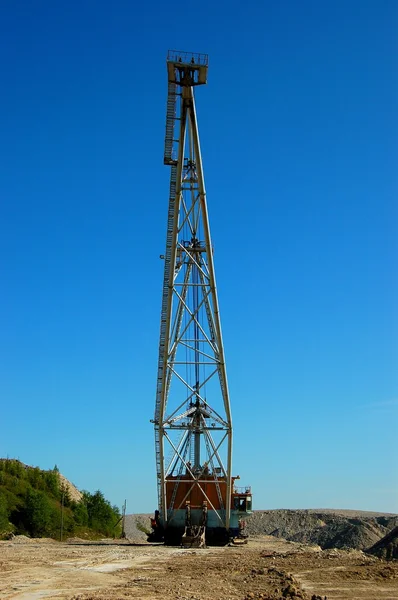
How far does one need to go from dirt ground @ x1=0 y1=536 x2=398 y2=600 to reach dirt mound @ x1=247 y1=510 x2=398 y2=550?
38680 millimetres

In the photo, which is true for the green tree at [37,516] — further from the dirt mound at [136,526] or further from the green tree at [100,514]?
the dirt mound at [136,526]

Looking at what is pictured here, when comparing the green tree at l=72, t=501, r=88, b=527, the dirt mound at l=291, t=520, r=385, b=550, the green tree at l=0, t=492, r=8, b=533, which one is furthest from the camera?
the green tree at l=72, t=501, r=88, b=527

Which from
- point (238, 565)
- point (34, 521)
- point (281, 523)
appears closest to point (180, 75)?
point (238, 565)

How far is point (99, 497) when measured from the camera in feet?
250

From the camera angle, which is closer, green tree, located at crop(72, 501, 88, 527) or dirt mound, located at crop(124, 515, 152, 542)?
green tree, located at crop(72, 501, 88, 527)

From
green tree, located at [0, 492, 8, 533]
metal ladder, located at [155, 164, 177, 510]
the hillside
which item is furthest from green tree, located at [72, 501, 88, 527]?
metal ladder, located at [155, 164, 177, 510]

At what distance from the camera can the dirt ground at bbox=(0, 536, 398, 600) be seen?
1450 cm

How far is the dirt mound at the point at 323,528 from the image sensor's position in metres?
61.2

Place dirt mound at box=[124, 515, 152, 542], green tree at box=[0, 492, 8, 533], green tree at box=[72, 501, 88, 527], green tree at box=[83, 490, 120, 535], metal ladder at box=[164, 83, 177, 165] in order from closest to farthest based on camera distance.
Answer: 1. metal ladder at box=[164, 83, 177, 165]
2. green tree at box=[0, 492, 8, 533]
3. green tree at box=[72, 501, 88, 527]
4. green tree at box=[83, 490, 120, 535]
5. dirt mound at box=[124, 515, 152, 542]

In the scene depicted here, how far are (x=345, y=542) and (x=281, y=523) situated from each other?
38023mm

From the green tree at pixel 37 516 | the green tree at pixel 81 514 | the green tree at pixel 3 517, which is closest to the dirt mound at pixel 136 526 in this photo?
the green tree at pixel 81 514

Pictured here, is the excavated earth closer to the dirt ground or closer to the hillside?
the dirt ground

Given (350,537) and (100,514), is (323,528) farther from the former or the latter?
(100,514)

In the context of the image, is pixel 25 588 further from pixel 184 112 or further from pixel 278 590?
pixel 184 112
